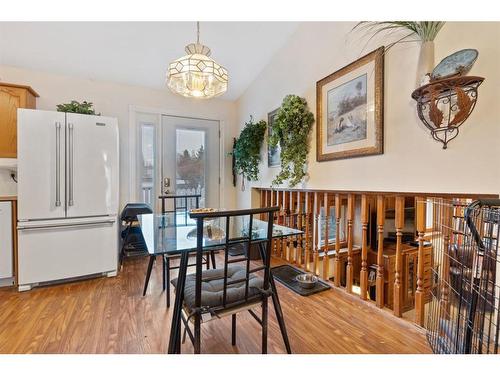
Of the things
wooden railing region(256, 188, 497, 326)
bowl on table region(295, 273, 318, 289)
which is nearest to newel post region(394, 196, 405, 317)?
wooden railing region(256, 188, 497, 326)

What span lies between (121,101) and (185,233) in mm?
2669

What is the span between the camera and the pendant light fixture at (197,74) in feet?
5.67

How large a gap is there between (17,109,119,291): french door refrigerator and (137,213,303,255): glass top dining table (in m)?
0.78

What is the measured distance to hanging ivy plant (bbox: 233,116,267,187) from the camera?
3.42 m

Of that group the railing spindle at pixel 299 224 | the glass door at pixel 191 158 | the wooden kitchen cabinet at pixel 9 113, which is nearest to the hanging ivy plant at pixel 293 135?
the railing spindle at pixel 299 224

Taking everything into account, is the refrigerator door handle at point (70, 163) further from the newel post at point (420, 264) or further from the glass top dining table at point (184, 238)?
the newel post at point (420, 264)

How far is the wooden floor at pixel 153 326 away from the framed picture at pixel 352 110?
1297 millimetres

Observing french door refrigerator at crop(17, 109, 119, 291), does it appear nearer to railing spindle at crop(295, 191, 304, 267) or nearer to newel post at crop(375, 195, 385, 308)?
railing spindle at crop(295, 191, 304, 267)

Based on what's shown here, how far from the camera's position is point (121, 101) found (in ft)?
11.1

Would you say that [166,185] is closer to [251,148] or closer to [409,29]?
[251,148]

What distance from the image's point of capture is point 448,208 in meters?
1.12
